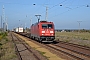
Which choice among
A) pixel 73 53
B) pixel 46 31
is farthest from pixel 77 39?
pixel 73 53

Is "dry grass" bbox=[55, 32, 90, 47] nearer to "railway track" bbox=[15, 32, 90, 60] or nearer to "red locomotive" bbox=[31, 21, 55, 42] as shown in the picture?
"red locomotive" bbox=[31, 21, 55, 42]

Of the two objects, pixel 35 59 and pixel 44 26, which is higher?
pixel 44 26

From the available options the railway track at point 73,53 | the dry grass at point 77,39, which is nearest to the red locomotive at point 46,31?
the dry grass at point 77,39

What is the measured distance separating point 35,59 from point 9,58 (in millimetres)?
1813

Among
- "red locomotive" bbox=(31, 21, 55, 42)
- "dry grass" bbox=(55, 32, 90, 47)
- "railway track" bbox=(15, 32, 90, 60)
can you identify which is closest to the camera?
"railway track" bbox=(15, 32, 90, 60)

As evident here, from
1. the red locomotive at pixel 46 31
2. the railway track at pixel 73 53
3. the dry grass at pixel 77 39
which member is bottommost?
the railway track at pixel 73 53

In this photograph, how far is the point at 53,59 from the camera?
15.7 metres

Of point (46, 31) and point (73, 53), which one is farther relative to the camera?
point (46, 31)

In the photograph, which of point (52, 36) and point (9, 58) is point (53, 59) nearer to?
point (9, 58)

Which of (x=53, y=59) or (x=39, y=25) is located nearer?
(x=53, y=59)

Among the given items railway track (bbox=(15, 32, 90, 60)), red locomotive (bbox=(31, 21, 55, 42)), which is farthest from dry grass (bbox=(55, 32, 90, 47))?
railway track (bbox=(15, 32, 90, 60))

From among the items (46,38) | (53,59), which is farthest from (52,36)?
(53,59)

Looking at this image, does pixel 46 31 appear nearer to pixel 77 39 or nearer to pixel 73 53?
pixel 77 39

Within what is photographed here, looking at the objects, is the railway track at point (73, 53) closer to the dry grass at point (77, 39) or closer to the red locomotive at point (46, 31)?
the dry grass at point (77, 39)
